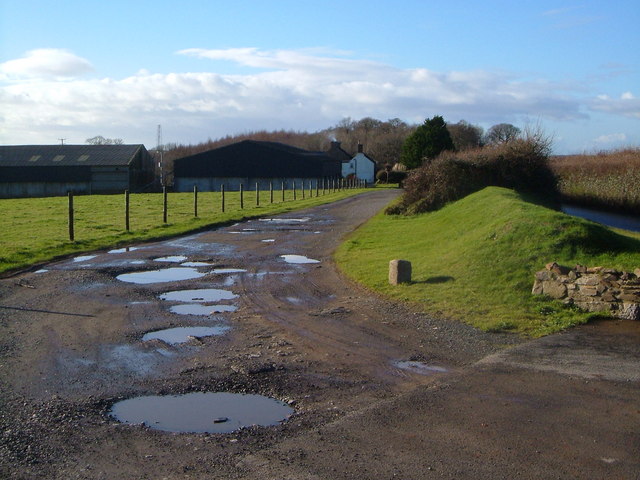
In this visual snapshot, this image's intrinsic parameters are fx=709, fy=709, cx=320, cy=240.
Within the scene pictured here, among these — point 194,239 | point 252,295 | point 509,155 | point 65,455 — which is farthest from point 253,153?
point 65,455

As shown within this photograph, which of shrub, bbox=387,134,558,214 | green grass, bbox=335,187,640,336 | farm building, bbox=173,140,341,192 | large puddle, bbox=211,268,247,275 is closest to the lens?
green grass, bbox=335,187,640,336

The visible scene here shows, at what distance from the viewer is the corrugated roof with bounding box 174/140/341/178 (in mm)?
84000

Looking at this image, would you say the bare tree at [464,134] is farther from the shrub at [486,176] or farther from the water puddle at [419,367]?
the water puddle at [419,367]

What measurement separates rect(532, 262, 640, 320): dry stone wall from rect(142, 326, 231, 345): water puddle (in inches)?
192

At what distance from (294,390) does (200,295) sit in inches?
216

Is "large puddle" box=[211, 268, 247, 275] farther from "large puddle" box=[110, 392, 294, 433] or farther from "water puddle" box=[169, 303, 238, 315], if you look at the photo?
"large puddle" box=[110, 392, 294, 433]

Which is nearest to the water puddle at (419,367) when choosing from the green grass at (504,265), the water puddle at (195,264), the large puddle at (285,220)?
the green grass at (504,265)

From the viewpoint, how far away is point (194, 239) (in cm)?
2109

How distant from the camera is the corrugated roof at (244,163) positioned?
84.0 metres

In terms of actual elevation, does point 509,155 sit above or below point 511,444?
above

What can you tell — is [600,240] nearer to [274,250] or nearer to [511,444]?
[511,444]

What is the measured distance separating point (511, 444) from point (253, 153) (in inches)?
3176

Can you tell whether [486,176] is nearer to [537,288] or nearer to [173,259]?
[173,259]

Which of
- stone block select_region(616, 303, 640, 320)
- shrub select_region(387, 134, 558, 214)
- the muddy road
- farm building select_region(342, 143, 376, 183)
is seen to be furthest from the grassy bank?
farm building select_region(342, 143, 376, 183)
